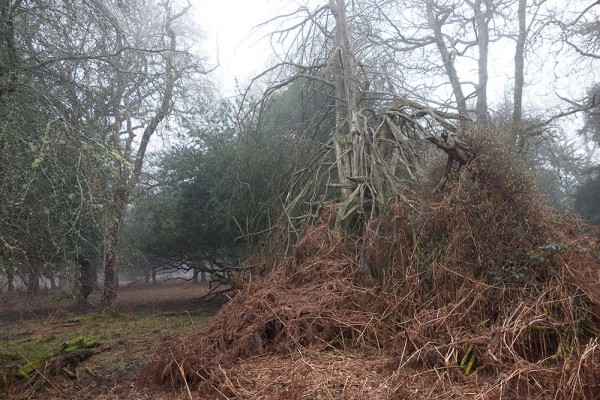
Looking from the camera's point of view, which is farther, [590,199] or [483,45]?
[590,199]

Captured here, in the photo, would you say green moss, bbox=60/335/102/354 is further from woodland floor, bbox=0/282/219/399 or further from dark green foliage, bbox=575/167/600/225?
dark green foliage, bbox=575/167/600/225

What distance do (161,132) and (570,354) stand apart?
708 cm

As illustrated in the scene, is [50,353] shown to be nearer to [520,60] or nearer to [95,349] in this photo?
[95,349]

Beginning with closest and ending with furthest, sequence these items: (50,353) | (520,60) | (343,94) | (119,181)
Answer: (119,181)
(50,353)
(343,94)
(520,60)

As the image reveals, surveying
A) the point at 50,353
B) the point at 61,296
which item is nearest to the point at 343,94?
the point at 50,353

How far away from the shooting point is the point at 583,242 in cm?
563

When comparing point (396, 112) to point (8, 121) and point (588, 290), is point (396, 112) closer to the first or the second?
point (588, 290)

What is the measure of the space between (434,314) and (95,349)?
180 inches

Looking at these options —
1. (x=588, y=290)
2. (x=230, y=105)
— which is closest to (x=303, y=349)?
(x=588, y=290)

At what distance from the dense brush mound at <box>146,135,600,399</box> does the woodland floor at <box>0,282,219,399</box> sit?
573 millimetres

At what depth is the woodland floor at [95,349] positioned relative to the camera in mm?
4875

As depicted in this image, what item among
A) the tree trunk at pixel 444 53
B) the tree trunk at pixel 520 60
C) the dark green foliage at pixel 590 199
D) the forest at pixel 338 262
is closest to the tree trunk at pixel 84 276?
the forest at pixel 338 262

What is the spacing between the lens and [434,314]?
15.5 ft

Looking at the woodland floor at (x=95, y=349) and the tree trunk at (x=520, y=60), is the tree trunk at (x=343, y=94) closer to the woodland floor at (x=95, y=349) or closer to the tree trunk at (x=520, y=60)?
the woodland floor at (x=95, y=349)
